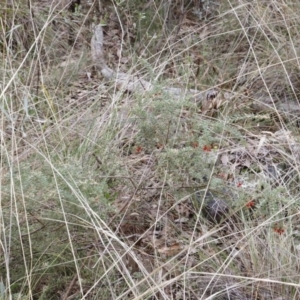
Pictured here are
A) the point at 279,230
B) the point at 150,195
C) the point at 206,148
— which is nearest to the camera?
the point at 279,230

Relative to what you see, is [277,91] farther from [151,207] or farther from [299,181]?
[151,207]

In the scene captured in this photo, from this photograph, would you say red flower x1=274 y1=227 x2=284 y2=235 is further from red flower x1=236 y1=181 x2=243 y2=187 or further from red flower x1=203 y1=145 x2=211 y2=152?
red flower x1=203 y1=145 x2=211 y2=152

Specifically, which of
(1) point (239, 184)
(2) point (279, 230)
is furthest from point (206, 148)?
(2) point (279, 230)

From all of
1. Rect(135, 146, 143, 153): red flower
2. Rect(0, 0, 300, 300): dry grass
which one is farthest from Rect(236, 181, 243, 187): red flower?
Rect(135, 146, 143, 153): red flower

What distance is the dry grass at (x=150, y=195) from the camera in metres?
1.91

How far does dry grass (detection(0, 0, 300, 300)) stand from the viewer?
1911mm

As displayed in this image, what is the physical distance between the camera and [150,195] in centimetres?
235

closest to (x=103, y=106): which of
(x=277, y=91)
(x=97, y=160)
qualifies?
(x=97, y=160)

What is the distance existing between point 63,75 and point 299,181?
159 centimetres

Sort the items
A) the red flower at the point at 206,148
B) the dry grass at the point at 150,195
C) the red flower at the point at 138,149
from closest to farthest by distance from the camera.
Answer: the dry grass at the point at 150,195
the red flower at the point at 206,148
the red flower at the point at 138,149

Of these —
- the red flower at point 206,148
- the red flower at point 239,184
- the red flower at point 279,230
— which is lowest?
the red flower at point 239,184

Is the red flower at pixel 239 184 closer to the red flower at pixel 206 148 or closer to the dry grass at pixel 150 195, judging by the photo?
the dry grass at pixel 150 195

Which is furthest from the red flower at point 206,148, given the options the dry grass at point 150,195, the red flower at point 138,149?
the red flower at point 138,149

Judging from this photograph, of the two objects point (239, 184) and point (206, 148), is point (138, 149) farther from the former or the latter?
point (239, 184)
